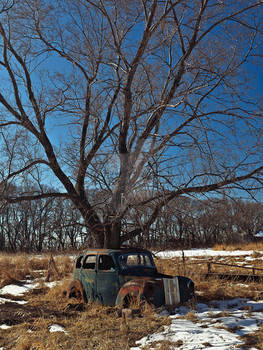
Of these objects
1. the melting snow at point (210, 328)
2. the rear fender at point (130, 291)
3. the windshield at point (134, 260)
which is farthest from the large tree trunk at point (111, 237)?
the melting snow at point (210, 328)

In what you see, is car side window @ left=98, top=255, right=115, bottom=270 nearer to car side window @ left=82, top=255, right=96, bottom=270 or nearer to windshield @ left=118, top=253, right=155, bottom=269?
car side window @ left=82, top=255, right=96, bottom=270

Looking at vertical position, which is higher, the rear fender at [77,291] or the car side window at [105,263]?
the car side window at [105,263]

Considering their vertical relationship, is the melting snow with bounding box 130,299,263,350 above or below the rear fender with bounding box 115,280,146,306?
below

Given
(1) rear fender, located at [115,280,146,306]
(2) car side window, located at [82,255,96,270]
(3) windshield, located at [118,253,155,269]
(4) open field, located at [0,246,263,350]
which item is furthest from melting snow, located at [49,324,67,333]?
(2) car side window, located at [82,255,96,270]

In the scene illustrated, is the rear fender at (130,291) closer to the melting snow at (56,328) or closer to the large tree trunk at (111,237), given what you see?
the melting snow at (56,328)

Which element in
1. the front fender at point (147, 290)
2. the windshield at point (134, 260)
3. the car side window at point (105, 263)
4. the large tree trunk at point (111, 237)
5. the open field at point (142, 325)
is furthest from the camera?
the large tree trunk at point (111, 237)

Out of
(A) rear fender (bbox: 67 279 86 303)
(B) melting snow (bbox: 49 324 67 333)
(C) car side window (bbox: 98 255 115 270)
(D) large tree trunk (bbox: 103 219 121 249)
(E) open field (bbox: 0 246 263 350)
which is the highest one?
(D) large tree trunk (bbox: 103 219 121 249)

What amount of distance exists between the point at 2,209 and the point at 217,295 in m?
6.39

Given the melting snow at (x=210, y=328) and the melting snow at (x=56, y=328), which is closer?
the melting snow at (x=210, y=328)

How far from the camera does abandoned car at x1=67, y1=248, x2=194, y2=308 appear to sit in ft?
20.4

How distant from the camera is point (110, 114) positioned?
973 cm

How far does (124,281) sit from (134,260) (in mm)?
765

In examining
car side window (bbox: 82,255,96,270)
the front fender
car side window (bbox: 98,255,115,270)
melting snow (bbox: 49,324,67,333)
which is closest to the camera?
melting snow (bbox: 49,324,67,333)

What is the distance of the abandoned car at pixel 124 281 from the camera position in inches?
245
